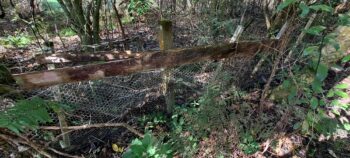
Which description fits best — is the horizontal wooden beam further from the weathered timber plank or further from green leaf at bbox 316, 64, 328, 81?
green leaf at bbox 316, 64, 328, 81

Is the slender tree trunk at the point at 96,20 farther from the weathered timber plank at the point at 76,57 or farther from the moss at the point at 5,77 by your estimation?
the moss at the point at 5,77

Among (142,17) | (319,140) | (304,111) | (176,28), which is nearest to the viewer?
(304,111)

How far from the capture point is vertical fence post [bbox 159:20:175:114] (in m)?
2.23

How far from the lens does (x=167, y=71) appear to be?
242 centimetres

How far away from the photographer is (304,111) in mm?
2184

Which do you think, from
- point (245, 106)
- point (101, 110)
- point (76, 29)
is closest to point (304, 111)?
point (245, 106)

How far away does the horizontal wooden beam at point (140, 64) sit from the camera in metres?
1.36

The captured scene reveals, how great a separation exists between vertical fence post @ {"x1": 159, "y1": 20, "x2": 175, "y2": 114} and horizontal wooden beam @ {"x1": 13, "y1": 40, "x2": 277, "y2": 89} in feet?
1.39

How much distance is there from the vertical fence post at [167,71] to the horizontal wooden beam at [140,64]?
42 centimetres

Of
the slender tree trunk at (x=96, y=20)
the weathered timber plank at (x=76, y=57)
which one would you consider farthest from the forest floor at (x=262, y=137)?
the slender tree trunk at (x=96, y=20)

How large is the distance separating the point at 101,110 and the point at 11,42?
128 inches

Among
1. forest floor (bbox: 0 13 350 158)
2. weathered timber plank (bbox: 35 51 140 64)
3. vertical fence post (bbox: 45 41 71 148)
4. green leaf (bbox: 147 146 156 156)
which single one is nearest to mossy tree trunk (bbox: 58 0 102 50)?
vertical fence post (bbox: 45 41 71 148)

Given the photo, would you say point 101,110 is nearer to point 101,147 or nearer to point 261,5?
point 101,147

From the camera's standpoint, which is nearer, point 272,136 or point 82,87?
point 272,136
